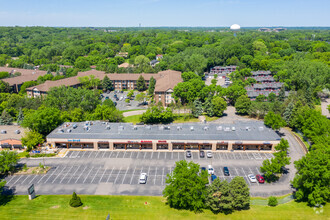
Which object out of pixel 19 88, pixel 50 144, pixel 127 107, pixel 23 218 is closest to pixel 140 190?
pixel 23 218

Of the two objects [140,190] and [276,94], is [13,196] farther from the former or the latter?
[276,94]

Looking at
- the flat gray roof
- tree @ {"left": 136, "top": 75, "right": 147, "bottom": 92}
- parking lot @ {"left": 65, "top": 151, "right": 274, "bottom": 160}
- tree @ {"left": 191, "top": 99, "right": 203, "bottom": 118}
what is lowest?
parking lot @ {"left": 65, "top": 151, "right": 274, "bottom": 160}

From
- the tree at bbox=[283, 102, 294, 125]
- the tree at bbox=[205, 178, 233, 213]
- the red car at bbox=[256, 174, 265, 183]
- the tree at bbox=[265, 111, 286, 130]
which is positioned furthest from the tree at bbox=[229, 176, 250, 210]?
the tree at bbox=[283, 102, 294, 125]

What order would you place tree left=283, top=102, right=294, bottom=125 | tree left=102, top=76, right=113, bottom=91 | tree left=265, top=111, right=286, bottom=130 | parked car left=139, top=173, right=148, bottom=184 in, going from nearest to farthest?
1. parked car left=139, top=173, right=148, bottom=184
2. tree left=265, top=111, right=286, bottom=130
3. tree left=283, top=102, right=294, bottom=125
4. tree left=102, top=76, right=113, bottom=91

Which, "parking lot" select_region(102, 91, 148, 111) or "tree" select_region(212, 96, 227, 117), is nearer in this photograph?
"tree" select_region(212, 96, 227, 117)

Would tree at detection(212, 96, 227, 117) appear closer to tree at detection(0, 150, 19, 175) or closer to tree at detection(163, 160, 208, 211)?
tree at detection(163, 160, 208, 211)

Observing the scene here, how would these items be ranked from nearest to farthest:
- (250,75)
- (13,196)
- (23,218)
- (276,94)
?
(23,218) → (13,196) → (276,94) → (250,75)
